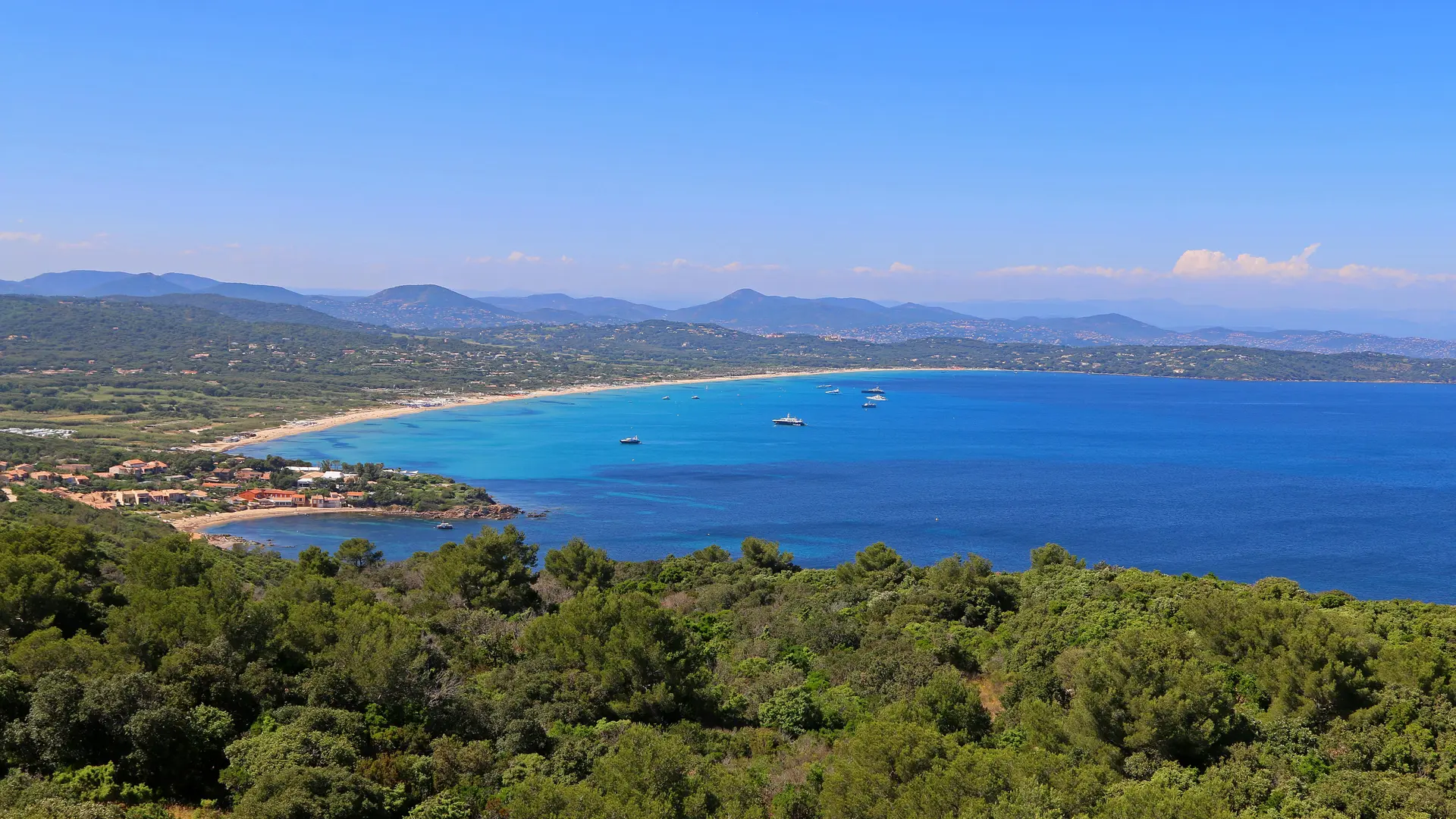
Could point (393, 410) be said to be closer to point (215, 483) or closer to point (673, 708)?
point (215, 483)

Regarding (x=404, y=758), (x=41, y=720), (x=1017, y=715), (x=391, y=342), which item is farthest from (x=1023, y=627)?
(x=391, y=342)

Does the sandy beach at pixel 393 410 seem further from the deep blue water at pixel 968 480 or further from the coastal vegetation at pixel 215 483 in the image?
the coastal vegetation at pixel 215 483

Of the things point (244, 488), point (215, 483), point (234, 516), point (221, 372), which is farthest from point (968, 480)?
point (221, 372)

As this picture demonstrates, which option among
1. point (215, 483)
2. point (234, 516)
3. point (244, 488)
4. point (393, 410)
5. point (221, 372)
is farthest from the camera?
point (221, 372)

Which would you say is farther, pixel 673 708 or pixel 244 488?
pixel 244 488

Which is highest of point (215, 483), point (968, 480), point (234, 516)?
point (968, 480)

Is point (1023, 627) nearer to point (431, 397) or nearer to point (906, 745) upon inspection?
point (906, 745)

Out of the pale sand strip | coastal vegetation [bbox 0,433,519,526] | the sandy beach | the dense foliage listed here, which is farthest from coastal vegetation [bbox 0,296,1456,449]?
the dense foliage
